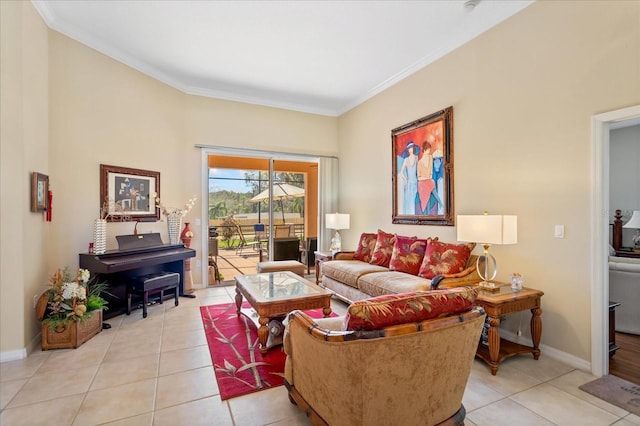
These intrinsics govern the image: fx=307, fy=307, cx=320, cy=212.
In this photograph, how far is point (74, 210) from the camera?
12.5ft

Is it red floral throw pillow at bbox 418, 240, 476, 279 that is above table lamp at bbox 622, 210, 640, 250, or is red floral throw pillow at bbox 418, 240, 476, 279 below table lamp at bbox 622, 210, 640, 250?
below

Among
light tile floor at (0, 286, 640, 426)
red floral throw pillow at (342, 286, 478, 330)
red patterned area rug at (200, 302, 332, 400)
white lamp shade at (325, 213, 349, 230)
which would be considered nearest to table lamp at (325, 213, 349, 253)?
white lamp shade at (325, 213, 349, 230)

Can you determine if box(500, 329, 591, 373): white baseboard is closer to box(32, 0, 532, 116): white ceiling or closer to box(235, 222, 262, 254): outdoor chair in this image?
box(32, 0, 532, 116): white ceiling

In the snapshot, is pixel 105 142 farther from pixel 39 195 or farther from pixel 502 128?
pixel 502 128

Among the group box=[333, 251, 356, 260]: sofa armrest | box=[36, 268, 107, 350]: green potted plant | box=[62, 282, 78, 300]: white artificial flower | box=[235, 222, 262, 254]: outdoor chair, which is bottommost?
box=[36, 268, 107, 350]: green potted plant

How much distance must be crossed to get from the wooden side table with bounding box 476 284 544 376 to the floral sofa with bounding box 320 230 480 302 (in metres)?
0.48

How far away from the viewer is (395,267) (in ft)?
13.4

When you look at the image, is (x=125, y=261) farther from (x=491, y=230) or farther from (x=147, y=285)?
(x=491, y=230)

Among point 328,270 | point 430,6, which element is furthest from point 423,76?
point 328,270

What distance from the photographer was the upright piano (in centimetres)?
361

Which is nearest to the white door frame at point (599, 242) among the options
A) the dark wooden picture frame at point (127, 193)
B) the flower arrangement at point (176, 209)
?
the flower arrangement at point (176, 209)

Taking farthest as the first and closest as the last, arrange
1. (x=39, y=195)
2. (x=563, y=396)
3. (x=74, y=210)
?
(x=74, y=210), (x=39, y=195), (x=563, y=396)

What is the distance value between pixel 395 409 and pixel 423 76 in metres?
4.20

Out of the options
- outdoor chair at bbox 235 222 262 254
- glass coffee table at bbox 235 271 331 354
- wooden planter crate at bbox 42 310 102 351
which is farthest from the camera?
outdoor chair at bbox 235 222 262 254
